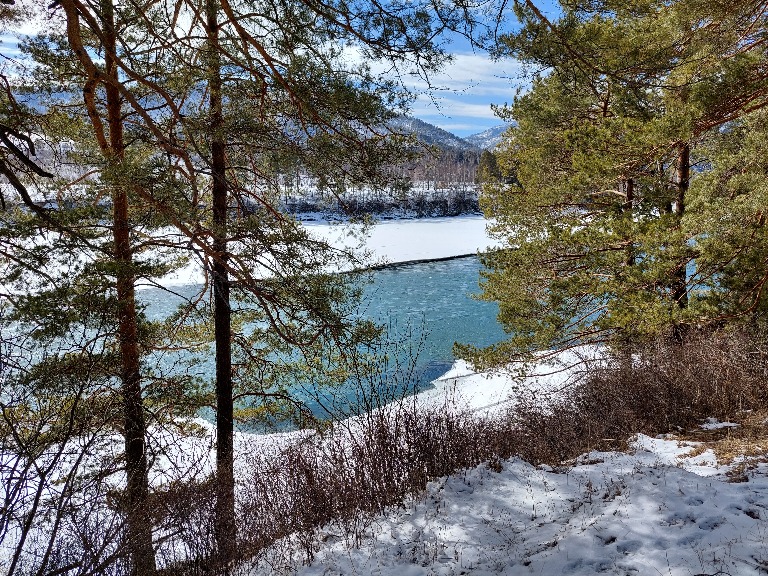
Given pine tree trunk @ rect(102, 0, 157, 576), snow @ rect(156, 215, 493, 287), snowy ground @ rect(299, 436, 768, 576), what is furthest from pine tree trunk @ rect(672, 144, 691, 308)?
snow @ rect(156, 215, 493, 287)

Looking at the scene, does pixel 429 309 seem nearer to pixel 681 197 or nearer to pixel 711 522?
pixel 681 197

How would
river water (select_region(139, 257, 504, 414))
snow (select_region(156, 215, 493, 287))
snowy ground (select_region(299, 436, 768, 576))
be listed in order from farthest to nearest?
1. snow (select_region(156, 215, 493, 287))
2. river water (select_region(139, 257, 504, 414))
3. snowy ground (select_region(299, 436, 768, 576))

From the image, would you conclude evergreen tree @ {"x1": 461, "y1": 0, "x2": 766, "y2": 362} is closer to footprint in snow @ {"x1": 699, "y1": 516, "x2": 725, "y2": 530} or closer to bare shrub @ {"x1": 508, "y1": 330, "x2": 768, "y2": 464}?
Answer: bare shrub @ {"x1": 508, "y1": 330, "x2": 768, "y2": 464}

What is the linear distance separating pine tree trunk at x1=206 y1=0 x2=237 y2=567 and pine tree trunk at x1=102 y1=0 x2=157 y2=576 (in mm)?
652

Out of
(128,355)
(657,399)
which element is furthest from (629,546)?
(128,355)

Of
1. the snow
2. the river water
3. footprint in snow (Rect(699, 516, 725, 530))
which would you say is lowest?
the river water

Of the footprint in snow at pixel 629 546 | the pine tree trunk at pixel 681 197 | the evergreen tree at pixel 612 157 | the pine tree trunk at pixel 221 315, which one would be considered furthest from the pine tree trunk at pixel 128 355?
the pine tree trunk at pixel 681 197

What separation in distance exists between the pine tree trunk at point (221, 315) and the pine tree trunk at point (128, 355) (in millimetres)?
652

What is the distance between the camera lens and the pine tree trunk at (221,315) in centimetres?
467

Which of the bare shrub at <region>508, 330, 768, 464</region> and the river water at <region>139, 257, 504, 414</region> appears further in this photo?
the river water at <region>139, 257, 504, 414</region>

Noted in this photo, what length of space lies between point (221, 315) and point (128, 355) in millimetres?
1126

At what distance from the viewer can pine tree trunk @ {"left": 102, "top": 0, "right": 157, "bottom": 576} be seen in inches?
161

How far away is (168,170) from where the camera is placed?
16.9ft

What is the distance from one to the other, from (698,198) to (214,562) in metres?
7.34
